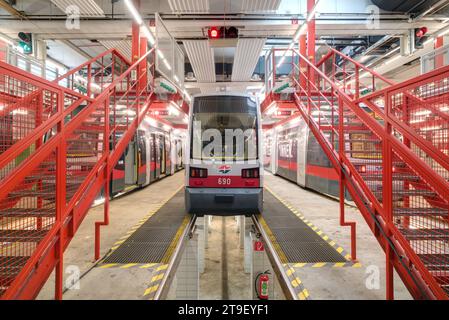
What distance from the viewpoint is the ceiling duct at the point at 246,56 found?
27.7 ft

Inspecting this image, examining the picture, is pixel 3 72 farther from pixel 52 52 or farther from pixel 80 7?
pixel 52 52

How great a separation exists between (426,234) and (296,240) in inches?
81.0

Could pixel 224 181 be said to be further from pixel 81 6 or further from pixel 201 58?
pixel 201 58

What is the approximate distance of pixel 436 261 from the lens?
2.42 m

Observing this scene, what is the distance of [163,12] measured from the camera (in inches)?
Answer: 299

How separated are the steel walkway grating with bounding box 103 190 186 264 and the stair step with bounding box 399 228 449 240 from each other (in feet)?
10.5

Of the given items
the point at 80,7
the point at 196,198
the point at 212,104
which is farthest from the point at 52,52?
the point at 196,198

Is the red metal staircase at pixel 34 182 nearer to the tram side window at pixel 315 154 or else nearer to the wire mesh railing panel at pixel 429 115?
the wire mesh railing panel at pixel 429 115

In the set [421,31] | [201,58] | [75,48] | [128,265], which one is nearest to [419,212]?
[128,265]

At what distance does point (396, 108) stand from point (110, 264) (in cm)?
436

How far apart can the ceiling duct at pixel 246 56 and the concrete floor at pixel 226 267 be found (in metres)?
5.57

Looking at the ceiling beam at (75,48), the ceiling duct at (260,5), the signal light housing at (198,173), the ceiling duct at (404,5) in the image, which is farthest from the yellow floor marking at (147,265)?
the ceiling beam at (75,48)

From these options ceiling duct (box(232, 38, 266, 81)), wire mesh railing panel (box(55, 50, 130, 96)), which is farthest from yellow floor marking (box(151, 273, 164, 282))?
ceiling duct (box(232, 38, 266, 81))

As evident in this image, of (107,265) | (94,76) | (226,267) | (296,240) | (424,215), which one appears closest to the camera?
(424,215)
